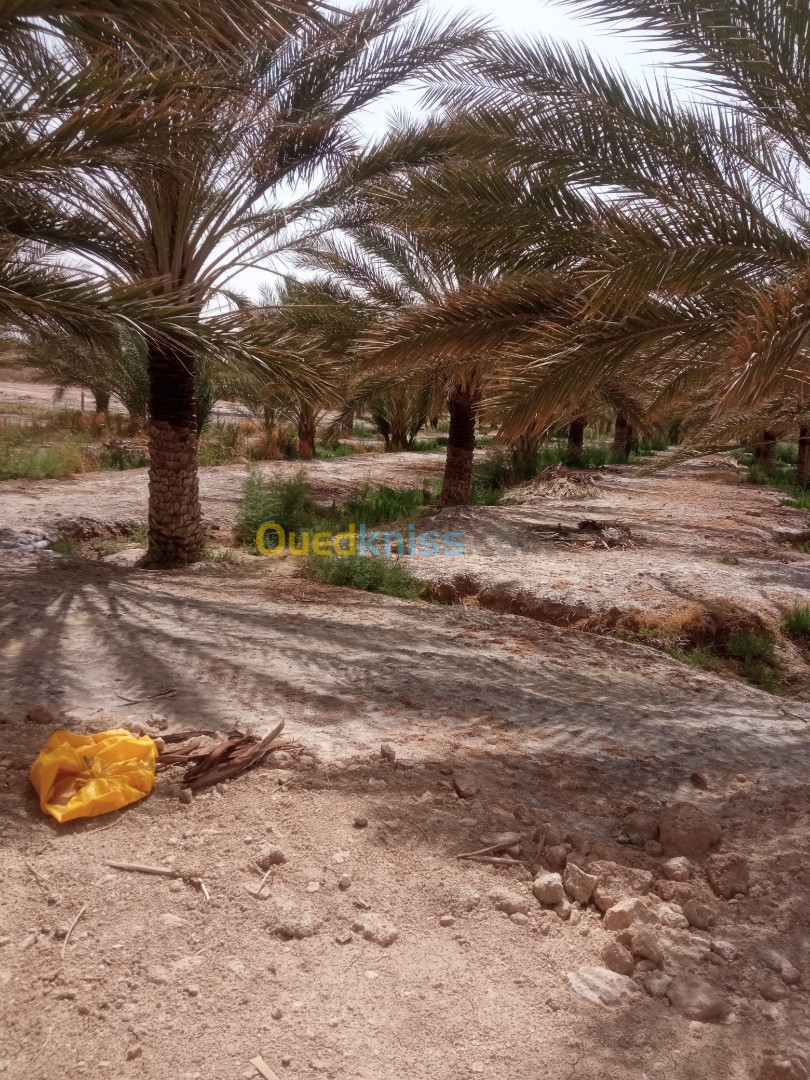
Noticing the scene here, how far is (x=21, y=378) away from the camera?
38.7m

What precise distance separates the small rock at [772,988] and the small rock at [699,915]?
0.66ft

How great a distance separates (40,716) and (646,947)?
222cm

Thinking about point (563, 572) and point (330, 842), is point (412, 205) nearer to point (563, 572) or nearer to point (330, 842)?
point (563, 572)

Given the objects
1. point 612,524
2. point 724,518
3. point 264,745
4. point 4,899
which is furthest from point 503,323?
point 724,518

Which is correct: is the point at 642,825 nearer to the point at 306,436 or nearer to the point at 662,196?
the point at 662,196

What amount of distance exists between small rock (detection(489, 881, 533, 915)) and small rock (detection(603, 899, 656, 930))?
225 mm

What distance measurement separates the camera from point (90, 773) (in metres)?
2.54

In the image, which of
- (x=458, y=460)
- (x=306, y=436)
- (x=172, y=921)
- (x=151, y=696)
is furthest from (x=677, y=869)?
(x=306, y=436)

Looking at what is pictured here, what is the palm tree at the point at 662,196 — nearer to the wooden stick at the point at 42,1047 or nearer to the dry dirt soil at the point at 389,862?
the dry dirt soil at the point at 389,862

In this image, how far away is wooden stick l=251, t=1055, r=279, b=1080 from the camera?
5.33 ft

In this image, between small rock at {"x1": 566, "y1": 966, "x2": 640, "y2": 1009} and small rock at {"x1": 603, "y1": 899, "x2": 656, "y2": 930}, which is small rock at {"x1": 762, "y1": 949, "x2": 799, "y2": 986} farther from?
small rock at {"x1": 566, "y1": 966, "x2": 640, "y2": 1009}

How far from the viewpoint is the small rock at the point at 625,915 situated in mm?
2156

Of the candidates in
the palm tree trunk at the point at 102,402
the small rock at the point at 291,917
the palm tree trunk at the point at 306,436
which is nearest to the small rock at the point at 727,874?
the small rock at the point at 291,917

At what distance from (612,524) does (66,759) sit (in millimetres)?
8000
